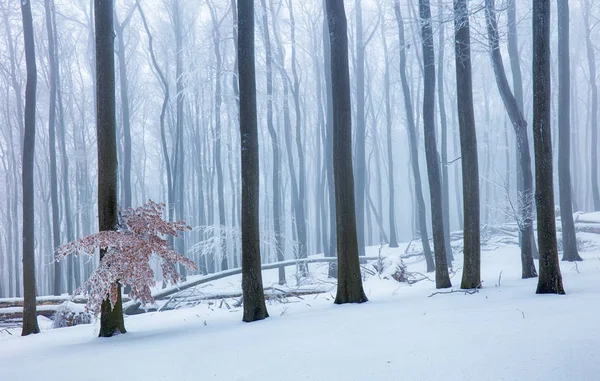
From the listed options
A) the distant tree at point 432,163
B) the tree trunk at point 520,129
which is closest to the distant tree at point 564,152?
the tree trunk at point 520,129

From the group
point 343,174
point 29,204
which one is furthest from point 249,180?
point 29,204

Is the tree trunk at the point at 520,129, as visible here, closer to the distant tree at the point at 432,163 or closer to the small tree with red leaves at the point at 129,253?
the distant tree at the point at 432,163

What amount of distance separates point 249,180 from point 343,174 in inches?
74.0

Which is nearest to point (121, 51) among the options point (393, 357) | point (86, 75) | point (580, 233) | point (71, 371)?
point (86, 75)

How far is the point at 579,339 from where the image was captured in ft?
13.2

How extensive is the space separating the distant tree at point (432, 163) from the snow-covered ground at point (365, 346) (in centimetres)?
173

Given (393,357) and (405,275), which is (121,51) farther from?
(393,357)

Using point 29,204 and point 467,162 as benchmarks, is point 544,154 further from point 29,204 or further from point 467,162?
point 29,204

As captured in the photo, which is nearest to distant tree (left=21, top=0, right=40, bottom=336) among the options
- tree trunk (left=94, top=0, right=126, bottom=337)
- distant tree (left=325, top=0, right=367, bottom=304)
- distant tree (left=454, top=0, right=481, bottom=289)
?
tree trunk (left=94, top=0, right=126, bottom=337)

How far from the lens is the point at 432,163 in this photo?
33.0ft

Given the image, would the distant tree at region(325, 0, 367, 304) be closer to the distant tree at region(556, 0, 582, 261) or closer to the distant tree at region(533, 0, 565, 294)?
the distant tree at region(533, 0, 565, 294)

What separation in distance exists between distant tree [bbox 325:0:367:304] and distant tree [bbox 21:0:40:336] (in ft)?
21.5

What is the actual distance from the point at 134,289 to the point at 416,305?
4.55 m

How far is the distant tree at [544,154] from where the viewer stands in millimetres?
6824
